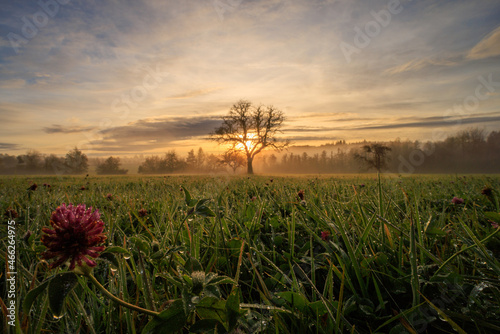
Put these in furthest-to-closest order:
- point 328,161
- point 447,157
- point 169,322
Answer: point 328,161 → point 447,157 → point 169,322

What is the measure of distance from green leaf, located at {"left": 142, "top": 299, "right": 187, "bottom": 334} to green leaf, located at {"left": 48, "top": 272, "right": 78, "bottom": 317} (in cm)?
25

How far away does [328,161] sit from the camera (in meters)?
154

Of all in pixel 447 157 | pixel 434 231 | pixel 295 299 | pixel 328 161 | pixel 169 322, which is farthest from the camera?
pixel 328 161

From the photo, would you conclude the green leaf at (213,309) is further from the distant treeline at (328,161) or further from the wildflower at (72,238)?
the distant treeline at (328,161)

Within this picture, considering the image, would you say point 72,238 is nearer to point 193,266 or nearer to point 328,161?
point 193,266

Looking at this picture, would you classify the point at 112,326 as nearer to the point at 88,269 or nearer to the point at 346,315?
the point at 88,269

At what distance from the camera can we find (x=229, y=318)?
2.66 ft

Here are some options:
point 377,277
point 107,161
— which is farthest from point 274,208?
point 107,161

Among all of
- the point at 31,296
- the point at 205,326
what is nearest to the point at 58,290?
the point at 31,296

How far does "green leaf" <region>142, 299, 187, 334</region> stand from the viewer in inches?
30.5

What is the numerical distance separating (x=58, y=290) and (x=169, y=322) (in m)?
0.32

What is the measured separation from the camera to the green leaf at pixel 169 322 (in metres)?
0.78

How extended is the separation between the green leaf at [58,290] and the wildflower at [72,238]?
7cm

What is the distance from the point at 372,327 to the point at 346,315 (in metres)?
0.11
